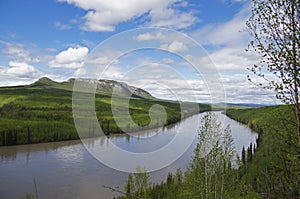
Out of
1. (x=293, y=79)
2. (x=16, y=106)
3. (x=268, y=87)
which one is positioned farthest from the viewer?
(x=16, y=106)

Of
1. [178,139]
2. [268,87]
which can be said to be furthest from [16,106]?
[268,87]

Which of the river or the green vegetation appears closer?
the river

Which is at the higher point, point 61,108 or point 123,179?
point 61,108

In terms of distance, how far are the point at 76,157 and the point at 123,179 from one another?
27.4 ft

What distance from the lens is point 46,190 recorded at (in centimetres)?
1566

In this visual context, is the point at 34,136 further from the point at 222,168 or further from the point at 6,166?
the point at 222,168

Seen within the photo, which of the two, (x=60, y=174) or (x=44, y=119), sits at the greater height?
(x=44, y=119)

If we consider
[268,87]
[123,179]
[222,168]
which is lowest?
[123,179]

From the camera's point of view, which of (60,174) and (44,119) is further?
(44,119)

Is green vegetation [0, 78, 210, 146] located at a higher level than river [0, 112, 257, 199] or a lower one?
higher

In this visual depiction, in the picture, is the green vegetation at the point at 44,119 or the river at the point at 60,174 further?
the green vegetation at the point at 44,119

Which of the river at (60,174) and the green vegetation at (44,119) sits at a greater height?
the green vegetation at (44,119)

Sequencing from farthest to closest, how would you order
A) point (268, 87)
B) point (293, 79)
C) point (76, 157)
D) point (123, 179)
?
point (76, 157)
point (123, 179)
point (268, 87)
point (293, 79)

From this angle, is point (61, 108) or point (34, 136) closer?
point (34, 136)
